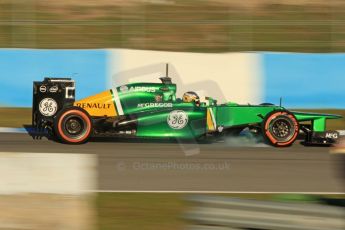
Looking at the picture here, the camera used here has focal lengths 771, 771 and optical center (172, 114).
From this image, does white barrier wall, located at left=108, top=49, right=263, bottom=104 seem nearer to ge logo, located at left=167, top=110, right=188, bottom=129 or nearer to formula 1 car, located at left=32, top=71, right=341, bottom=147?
formula 1 car, located at left=32, top=71, right=341, bottom=147

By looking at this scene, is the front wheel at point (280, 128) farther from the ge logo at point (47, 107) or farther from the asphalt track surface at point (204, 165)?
the ge logo at point (47, 107)

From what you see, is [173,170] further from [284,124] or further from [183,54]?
[183,54]

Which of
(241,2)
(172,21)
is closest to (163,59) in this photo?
(172,21)

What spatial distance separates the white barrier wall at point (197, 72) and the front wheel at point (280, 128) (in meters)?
3.17

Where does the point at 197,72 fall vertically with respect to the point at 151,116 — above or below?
above

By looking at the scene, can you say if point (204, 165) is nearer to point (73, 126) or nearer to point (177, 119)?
point (177, 119)

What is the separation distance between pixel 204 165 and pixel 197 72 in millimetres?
5479

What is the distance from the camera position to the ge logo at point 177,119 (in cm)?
1320

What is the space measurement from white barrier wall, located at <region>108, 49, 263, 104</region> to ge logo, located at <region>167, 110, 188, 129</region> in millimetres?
3594

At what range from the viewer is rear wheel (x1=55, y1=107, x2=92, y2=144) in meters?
13.3

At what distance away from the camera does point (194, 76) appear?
16.8 metres

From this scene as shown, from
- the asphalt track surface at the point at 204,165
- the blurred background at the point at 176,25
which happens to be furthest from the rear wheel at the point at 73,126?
the blurred background at the point at 176,25

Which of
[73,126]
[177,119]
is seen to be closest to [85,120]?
[73,126]

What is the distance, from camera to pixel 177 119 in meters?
13.2
